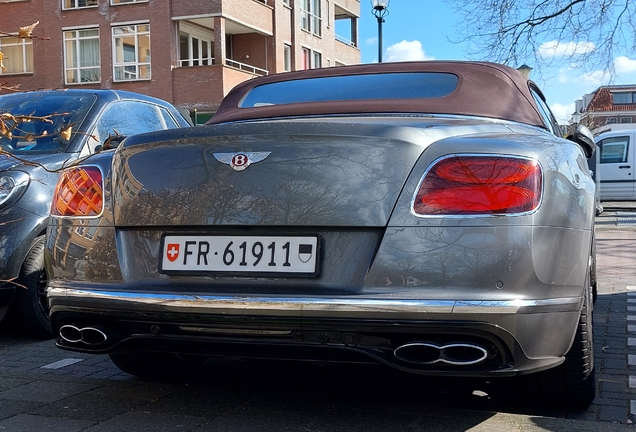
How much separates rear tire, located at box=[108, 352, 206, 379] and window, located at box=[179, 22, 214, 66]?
30726 millimetres

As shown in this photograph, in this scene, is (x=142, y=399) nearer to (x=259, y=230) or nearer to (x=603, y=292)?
(x=259, y=230)

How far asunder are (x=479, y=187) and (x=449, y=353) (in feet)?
1.89

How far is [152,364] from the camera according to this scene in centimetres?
393

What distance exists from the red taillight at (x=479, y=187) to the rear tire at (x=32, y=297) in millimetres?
3100

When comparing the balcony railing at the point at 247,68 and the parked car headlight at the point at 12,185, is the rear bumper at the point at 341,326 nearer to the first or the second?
the parked car headlight at the point at 12,185

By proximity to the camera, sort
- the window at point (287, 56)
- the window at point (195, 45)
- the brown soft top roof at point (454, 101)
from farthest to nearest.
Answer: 1. the window at point (287, 56)
2. the window at point (195, 45)
3. the brown soft top roof at point (454, 101)

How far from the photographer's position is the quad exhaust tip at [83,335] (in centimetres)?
313

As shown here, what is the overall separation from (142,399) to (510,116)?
211 centimetres

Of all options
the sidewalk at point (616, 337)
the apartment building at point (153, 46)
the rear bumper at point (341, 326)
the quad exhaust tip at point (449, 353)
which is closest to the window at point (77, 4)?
the apartment building at point (153, 46)

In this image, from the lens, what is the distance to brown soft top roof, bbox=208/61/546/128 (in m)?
3.63

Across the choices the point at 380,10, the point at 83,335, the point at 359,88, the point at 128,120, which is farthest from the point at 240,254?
the point at 380,10

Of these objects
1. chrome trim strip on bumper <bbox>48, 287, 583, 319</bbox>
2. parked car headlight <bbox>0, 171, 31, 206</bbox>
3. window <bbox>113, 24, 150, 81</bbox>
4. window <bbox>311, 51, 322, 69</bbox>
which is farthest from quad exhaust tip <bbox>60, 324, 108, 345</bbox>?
window <bbox>311, 51, 322, 69</bbox>

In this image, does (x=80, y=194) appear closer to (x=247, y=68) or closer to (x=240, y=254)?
(x=240, y=254)

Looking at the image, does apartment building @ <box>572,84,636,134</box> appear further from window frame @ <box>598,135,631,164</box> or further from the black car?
the black car
